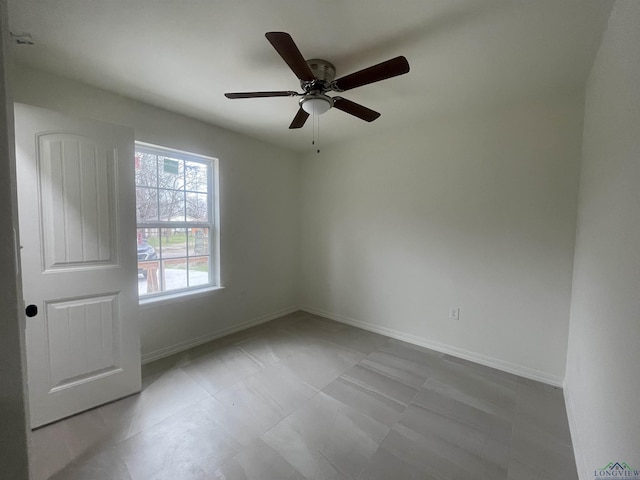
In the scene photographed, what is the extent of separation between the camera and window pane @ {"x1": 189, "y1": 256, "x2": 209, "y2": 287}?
2941 millimetres

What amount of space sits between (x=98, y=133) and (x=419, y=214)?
9.65 ft

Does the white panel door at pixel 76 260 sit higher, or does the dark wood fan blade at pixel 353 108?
the dark wood fan blade at pixel 353 108

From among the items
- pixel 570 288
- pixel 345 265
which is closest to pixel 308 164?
pixel 345 265

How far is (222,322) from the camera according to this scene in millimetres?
3119

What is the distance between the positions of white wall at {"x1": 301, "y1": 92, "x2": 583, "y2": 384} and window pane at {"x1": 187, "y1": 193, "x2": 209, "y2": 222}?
5.22 feet

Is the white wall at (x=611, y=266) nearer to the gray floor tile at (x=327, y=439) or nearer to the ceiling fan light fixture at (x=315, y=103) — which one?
the gray floor tile at (x=327, y=439)

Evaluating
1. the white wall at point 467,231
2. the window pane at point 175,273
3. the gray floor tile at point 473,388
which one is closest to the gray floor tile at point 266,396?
→ the gray floor tile at point 473,388

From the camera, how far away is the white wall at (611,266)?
939mm

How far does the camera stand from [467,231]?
8.46ft

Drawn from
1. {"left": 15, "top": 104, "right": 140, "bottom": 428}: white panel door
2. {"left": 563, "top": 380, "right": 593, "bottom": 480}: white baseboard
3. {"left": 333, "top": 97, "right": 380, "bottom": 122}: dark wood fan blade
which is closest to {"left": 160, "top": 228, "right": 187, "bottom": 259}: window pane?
{"left": 15, "top": 104, "right": 140, "bottom": 428}: white panel door

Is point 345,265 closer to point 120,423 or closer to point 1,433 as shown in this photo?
point 120,423

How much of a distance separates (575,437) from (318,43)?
292cm

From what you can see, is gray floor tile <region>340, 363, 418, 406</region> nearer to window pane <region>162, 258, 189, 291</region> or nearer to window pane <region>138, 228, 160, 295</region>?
window pane <region>162, 258, 189, 291</region>

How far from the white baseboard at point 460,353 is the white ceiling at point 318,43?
239cm
